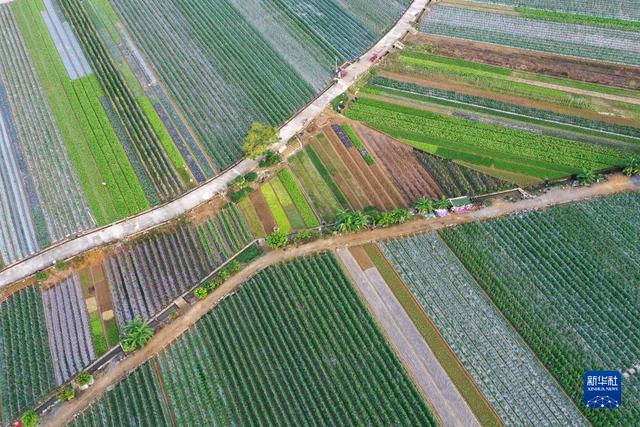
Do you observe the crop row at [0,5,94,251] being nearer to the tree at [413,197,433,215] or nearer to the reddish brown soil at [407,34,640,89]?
the tree at [413,197,433,215]

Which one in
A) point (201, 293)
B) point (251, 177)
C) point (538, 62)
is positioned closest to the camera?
point (201, 293)

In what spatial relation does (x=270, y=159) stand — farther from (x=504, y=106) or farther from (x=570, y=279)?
(x=570, y=279)

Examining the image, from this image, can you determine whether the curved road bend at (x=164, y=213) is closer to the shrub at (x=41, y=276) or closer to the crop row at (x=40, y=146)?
the shrub at (x=41, y=276)

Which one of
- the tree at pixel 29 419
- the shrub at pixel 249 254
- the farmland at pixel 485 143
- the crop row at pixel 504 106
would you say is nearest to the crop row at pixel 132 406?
the tree at pixel 29 419

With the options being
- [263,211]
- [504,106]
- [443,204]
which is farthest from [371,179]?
[504,106]

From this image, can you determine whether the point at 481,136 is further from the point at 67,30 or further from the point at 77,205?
the point at 67,30

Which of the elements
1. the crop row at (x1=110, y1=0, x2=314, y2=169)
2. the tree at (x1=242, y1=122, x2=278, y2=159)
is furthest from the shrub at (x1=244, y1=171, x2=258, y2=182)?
the crop row at (x1=110, y1=0, x2=314, y2=169)
